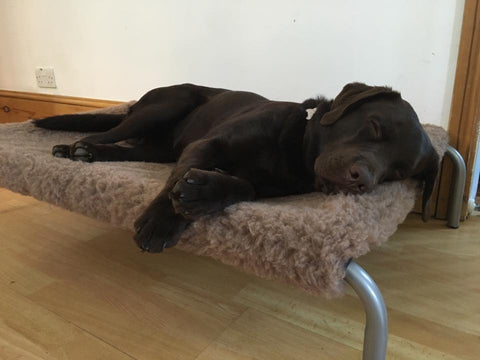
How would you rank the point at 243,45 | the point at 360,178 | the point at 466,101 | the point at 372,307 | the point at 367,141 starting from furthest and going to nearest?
the point at 243,45 → the point at 466,101 → the point at 367,141 → the point at 360,178 → the point at 372,307

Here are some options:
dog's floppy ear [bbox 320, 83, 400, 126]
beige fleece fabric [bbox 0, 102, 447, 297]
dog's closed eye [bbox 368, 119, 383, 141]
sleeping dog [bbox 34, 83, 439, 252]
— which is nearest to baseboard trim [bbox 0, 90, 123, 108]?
sleeping dog [bbox 34, 83, 439, 252]

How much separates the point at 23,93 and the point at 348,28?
227 cm

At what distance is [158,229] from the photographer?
0.74 m

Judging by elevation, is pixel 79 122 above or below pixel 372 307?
above

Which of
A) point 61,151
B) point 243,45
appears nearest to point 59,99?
point 243,45

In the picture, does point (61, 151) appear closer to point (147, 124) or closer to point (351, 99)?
point (147, 124)

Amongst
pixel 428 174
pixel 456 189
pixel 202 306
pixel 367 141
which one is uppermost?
pixel 367 141

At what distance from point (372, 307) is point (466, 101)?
1105 millimetres

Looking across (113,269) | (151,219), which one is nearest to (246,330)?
(151,219)

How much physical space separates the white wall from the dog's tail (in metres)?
0.60

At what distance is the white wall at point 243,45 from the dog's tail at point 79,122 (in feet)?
1.95

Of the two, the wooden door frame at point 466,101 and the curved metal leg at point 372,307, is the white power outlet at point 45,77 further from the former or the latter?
the curved metal leg at point 372,307

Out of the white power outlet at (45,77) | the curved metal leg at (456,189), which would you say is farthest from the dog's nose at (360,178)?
the white power outlet at (45,77)

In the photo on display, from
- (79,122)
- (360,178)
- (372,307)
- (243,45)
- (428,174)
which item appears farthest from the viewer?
(243,45)
